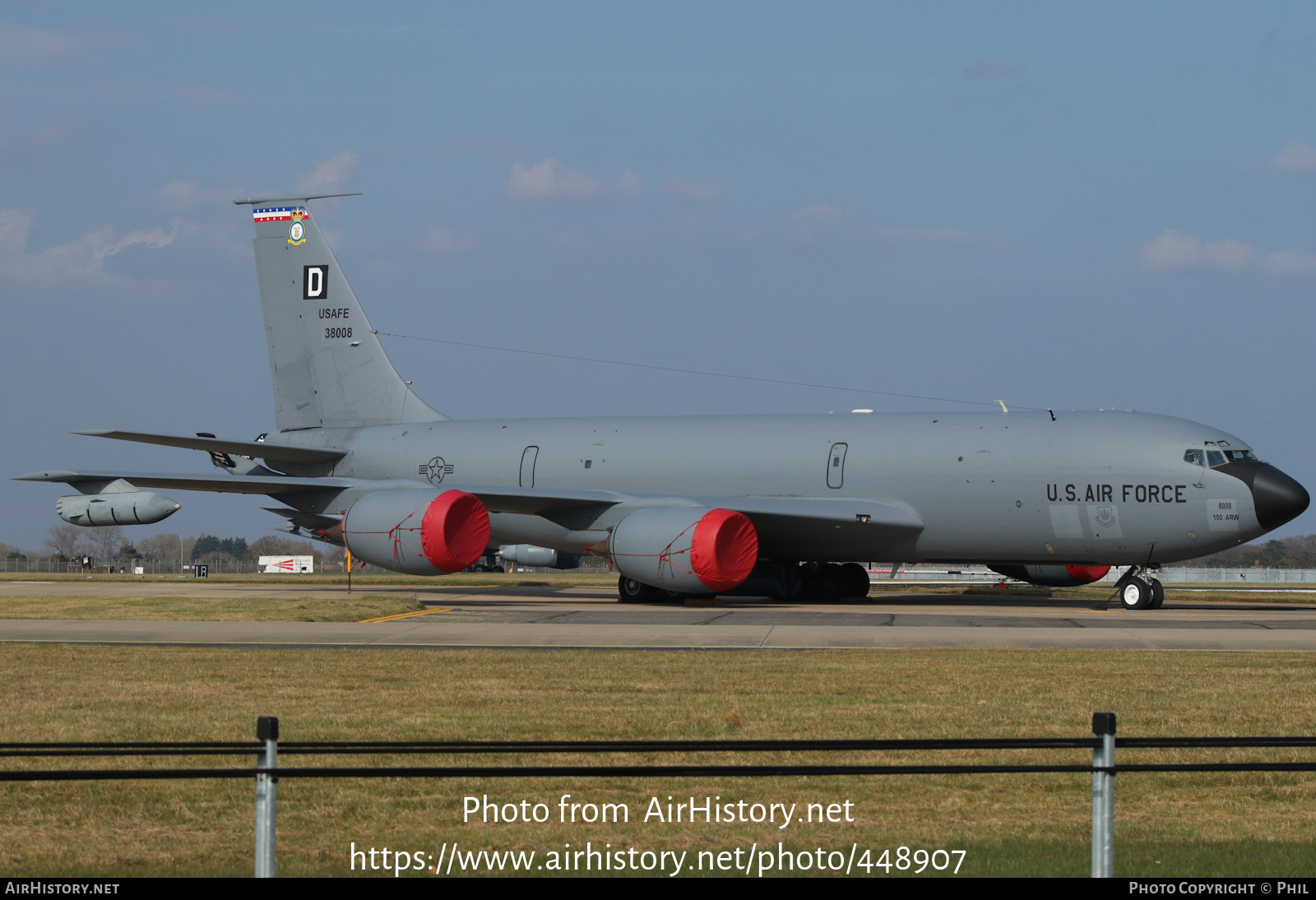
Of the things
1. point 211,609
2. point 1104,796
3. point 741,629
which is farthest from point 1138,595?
point 1104,796

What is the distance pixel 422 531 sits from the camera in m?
27.7

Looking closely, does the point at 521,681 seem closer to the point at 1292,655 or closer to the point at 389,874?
the point at 389,874

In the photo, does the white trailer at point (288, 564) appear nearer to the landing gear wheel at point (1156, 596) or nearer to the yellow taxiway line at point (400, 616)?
the yellow taxiway line at point (400, 616)

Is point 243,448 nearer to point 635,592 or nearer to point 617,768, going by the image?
point 635,592

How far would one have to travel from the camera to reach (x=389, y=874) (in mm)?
6863

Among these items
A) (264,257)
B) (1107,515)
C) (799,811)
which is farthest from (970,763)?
(264,257)

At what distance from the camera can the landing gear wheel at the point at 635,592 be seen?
3092 centimetres

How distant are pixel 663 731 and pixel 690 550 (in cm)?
1587

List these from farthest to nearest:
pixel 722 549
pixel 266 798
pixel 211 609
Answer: pixel 722 549, pixel 211 609, pixel 266 798

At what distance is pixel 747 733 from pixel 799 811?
260 cm

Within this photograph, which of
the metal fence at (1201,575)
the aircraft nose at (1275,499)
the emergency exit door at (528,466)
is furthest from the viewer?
the metal fence at (1201,575)

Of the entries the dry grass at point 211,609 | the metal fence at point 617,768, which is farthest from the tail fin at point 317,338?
the metal fence at point 617,768

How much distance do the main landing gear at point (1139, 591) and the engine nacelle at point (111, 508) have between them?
84.1ft

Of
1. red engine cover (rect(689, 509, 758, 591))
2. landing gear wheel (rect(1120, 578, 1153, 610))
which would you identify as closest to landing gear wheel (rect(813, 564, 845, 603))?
red engine cover (rect(689, 509, 758, 591))
